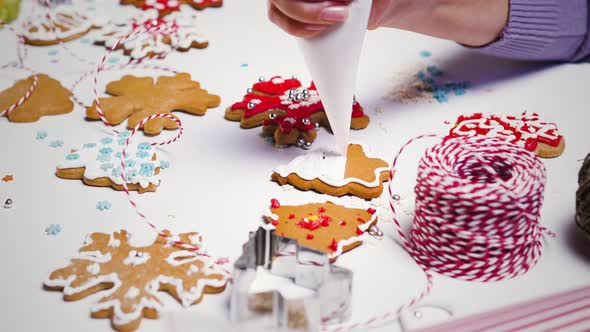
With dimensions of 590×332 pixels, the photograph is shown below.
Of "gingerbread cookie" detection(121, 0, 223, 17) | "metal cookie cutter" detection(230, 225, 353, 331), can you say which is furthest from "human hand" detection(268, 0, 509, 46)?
"gingerbread cookie" detection(121, 0, 223, 17)

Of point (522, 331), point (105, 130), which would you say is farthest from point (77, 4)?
point (522, 331)

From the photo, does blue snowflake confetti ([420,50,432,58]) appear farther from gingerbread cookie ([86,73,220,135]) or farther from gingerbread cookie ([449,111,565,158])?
gingerbread cookie ([86,73,220,135])

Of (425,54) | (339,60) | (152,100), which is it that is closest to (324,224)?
(339,60)

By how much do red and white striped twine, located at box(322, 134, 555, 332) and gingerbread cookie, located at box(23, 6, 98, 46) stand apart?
0.89 meters

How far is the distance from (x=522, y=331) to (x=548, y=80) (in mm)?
641

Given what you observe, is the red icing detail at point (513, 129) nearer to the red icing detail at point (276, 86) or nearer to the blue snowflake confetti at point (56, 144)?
the red icing detail at point (276, 86)

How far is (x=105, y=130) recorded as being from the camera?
1.19 metres

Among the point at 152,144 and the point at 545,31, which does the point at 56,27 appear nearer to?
the point at 152,144

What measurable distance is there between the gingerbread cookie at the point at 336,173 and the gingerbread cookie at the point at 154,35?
18.5 inches

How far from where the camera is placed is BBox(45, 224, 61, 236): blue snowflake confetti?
98 centimetres

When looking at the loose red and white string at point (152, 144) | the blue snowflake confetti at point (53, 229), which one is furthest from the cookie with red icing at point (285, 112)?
the blue snowflake confetti at point (53, 229)

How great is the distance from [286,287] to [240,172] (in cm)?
31

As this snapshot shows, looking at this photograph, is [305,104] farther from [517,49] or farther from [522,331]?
[522,331]

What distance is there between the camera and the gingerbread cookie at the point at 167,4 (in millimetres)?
1518
